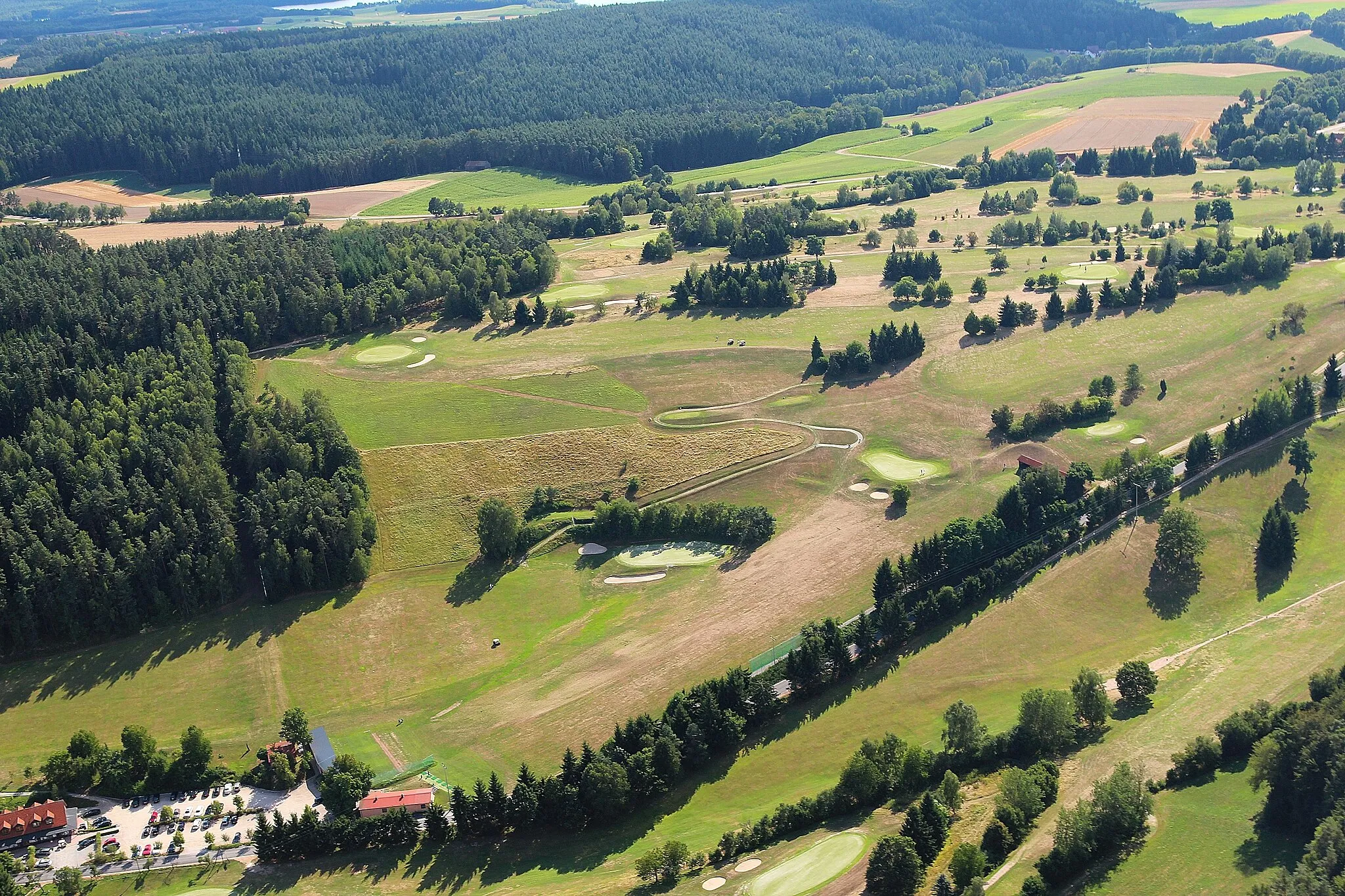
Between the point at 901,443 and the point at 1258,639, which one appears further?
the point at 901,443

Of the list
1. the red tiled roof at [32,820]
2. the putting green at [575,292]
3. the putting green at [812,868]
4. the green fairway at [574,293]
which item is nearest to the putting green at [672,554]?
the putting green at [812,868]

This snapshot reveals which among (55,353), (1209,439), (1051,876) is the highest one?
(55,353)

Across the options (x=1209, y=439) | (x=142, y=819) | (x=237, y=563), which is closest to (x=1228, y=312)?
(x=1209, y=439)

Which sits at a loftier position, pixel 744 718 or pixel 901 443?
pixel 901 443

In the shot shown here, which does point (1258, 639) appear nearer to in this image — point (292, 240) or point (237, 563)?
point (237, 563)

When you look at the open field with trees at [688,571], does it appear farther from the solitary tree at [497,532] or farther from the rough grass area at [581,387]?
the rough grass area at [581,387]

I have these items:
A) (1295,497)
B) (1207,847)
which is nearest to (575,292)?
(1295,497)
